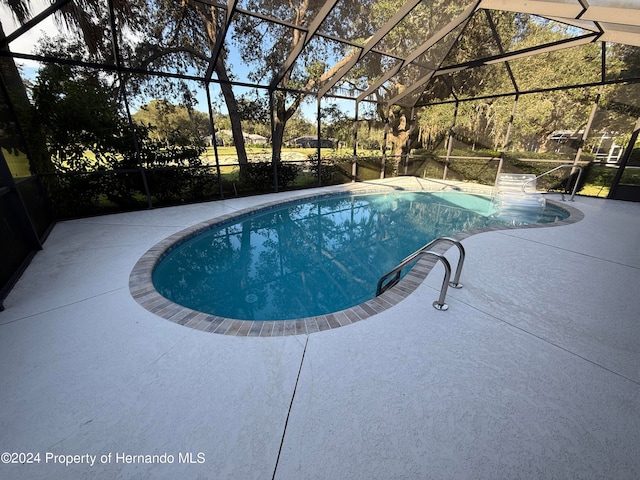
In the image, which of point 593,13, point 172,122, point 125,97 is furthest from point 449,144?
point 125,97

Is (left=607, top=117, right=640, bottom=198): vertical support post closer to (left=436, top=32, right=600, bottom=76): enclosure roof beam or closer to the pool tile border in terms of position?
(left=436, top=32, right=600, bottom=76): enclosure roof beam

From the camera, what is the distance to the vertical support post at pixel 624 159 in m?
6.99

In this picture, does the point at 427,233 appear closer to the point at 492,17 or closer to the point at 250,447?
the point at 250,447

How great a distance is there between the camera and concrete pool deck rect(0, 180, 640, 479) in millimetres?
1445

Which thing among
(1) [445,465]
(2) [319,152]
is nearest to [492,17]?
(2) [319,152]

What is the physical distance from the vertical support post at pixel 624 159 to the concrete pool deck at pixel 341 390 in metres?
7.08

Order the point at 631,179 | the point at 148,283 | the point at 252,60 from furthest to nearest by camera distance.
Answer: the point at 252,60, the point at 631,179, the point at 148,283

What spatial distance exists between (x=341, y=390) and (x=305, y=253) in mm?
3450

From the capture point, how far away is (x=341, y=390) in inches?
72.4

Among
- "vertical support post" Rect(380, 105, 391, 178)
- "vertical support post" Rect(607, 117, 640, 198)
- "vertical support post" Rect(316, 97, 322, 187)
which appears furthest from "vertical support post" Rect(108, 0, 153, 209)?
"vertical support post" Rect(607, 117, 640, 198)

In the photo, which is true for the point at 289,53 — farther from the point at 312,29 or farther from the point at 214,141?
the point at 214,141

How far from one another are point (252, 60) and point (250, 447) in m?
10.1

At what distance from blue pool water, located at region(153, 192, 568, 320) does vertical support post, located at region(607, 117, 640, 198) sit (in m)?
2.53

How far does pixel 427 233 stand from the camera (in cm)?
612
